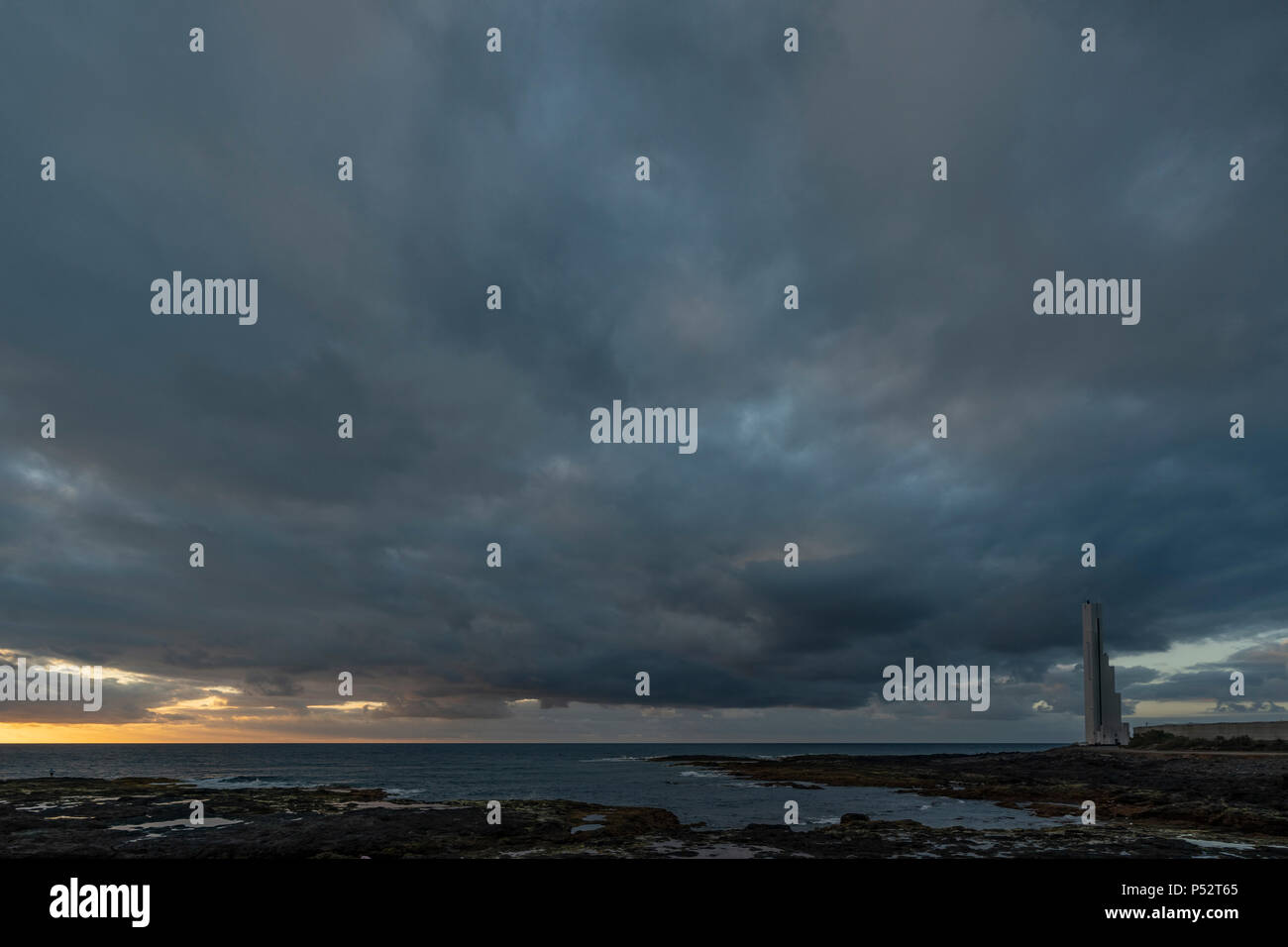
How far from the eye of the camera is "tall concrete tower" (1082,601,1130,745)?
135375 millimetres

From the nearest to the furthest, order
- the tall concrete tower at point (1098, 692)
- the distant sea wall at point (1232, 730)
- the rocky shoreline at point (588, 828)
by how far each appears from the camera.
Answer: the rocky shoreline at point (588, 828) < the distant sea wall at point (1232, 730) < the tall concrete tower at point (1098, 692)

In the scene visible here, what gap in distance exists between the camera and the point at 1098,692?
446 feet

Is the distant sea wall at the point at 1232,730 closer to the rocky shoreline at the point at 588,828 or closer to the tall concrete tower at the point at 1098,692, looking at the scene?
the tall concrete tower at the point at 1098,692

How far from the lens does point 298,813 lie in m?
53.8

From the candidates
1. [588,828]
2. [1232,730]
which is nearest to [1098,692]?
[1232,730]

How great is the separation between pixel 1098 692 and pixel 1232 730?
77.4ft

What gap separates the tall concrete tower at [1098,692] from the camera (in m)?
135

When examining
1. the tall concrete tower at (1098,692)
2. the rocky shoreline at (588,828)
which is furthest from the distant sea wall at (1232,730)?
the rocky shoreline at (588,828)

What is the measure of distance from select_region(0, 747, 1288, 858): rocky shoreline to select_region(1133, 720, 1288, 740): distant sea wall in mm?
44609

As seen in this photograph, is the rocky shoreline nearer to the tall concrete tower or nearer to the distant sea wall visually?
the distant sea wall

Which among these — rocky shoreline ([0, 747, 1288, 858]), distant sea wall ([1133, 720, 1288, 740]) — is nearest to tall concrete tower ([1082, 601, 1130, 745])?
distant sea wall ([1133, 720, 1288, 740])

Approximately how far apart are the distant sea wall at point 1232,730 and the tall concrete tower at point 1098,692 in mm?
5446
